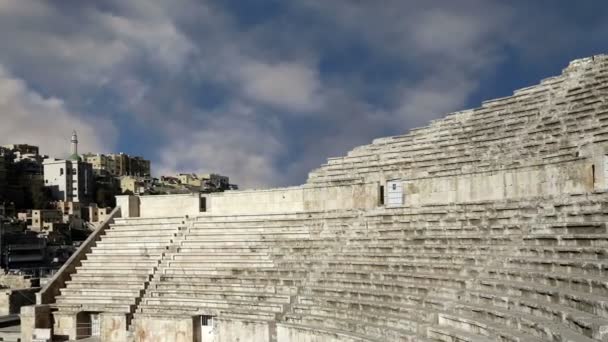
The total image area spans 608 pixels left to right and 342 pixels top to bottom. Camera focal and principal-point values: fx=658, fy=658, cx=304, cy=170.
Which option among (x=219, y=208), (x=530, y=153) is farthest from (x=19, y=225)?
(x=530, y=153)

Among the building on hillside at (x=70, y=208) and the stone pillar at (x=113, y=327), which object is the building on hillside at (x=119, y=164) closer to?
the building on hillside at (x=70, y=208)

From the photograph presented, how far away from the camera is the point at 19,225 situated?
232 feet

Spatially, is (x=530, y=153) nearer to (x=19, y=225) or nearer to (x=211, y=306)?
(x=211, y=306)

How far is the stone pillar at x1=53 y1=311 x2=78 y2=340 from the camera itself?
19.0 meters

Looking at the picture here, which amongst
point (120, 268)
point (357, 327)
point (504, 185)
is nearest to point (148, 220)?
point (120, 268)

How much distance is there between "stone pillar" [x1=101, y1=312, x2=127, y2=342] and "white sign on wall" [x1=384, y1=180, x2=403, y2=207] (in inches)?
308

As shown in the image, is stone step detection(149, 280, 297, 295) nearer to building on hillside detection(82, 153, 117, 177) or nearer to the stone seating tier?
the stone seating tier

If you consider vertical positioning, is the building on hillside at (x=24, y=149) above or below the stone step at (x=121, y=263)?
above

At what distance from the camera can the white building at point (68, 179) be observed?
92.9 meters

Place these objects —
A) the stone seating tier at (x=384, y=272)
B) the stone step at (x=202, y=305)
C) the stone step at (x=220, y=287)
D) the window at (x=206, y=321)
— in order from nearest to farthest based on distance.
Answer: the stone seating tier at (x=384, y=272) → the stone step at (x=202, y=305) → the stone step at (x=220, y=287) → the window at (x=206, y=321)

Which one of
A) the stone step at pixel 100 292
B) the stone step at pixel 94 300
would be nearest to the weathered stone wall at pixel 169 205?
the stone step at pixel 100 292

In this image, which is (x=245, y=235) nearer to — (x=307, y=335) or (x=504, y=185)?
(x=307, y=335)

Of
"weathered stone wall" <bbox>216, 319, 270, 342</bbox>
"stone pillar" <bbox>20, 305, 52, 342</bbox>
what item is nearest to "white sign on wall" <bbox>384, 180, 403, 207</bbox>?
"weathered stone wall" <bbox>216, 319, 270, 342</bbox>

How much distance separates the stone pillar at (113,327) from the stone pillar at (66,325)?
1.13 metres
